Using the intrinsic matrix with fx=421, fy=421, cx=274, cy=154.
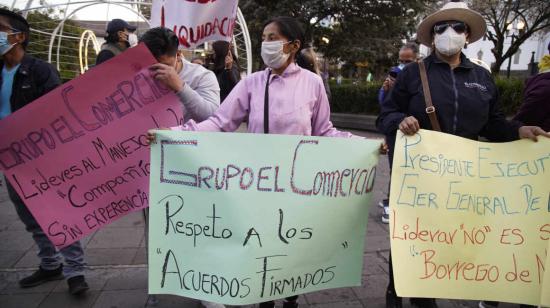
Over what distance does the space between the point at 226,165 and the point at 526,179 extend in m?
1.57

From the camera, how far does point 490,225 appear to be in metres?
2.19

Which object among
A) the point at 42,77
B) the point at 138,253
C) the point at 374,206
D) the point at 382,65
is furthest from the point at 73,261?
the point at 382,65

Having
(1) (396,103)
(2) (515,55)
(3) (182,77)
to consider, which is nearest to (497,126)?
(1) (396,103)

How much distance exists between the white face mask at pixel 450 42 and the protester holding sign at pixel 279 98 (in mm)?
733

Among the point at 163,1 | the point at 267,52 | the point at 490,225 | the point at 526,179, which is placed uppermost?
the point at 163,1

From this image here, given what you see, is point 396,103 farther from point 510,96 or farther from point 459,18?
point 510,96

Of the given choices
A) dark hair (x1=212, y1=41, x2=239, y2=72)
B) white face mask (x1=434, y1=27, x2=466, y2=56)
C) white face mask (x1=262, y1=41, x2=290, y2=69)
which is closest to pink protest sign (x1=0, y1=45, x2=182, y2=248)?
white face mask (x1=262, y1=41, x2=290, y2=69)

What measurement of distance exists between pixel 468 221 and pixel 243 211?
1.17 metres

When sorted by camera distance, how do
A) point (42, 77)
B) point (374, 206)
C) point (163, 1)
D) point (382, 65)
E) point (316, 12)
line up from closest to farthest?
point (42, 77) → point (163, 1) → point (374, 206) → point (316, 12) → point (382, 65)

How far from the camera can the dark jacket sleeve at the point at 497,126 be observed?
240cm

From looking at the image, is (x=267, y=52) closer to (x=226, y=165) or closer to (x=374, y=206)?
(x=226, y=165)

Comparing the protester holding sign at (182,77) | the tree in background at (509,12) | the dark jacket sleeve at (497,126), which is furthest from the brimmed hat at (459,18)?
the tree in background at (509,12)

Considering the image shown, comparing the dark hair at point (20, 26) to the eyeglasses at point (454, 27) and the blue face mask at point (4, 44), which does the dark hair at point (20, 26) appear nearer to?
the blue face mask at point (4, 44)

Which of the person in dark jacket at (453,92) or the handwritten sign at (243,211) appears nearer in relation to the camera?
the handwritten sign at (243,211)
